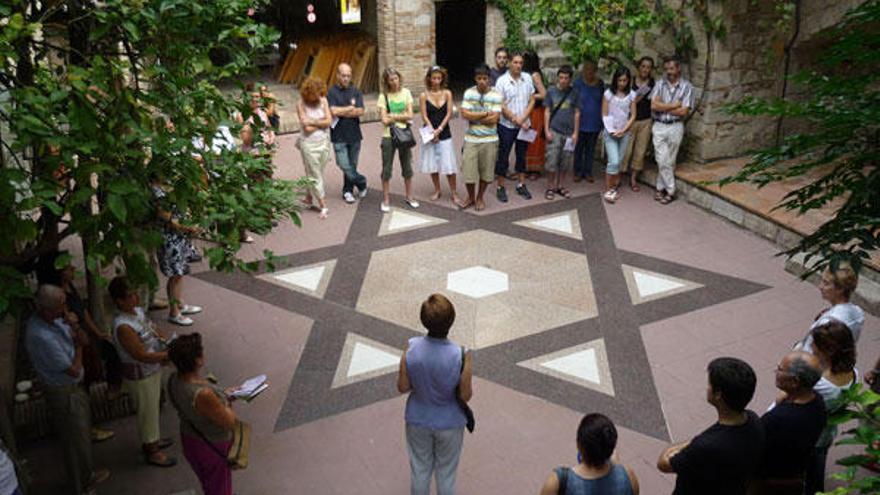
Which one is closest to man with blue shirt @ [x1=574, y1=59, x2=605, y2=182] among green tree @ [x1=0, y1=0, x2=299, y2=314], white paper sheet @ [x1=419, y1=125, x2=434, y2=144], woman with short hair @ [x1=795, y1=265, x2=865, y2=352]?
white paper sheet @ [x1=419, y1=125, x2=434, y2=144]

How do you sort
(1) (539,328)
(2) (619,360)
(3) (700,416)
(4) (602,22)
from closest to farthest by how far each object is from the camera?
(3) (700,416)
(2) (619,360)
(1) (539,328)
(4) (602,22)

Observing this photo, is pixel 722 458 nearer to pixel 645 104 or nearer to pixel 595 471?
pixel 595 471

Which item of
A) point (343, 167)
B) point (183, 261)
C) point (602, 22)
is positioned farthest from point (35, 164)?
point (602, 22)

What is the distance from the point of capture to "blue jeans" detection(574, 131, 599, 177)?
1052 centimetres

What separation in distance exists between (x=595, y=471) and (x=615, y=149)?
7.06m

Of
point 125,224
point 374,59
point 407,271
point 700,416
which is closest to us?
point 125,224

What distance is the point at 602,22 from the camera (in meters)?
9.88

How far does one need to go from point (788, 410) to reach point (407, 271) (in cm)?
485

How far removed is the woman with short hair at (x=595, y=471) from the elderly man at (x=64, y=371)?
123 inches

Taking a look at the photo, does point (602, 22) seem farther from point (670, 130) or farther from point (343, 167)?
point (343, 167)

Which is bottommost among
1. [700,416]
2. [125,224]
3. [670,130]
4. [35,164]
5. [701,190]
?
[700,416]

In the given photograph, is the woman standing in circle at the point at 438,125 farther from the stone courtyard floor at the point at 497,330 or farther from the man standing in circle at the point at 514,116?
the man standing in circle at the point at 514,116

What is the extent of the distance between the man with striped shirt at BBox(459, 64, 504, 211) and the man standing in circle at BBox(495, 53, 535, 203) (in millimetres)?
278

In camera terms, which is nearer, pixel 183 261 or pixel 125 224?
pixel 125 224
